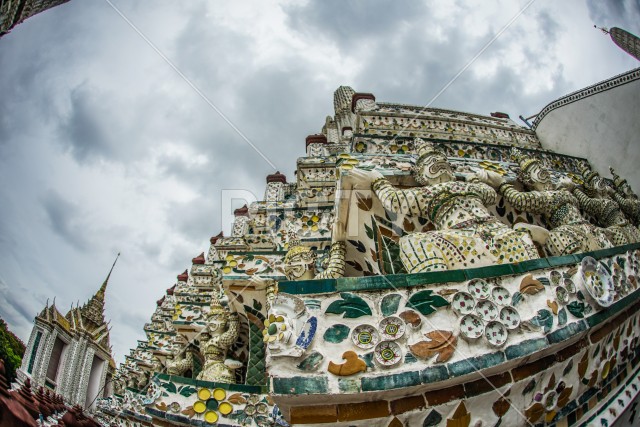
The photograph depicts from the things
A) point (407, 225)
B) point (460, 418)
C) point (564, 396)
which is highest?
point (407, 225)

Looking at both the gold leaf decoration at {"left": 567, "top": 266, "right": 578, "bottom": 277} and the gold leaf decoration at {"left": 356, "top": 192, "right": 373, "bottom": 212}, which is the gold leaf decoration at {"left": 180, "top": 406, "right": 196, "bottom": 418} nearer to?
the gold leaf decoration at {"left": 356, "top": 192, "right": 373, "bottom": 212}

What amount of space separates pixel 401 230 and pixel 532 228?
131 centimetres

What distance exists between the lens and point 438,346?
2.09m

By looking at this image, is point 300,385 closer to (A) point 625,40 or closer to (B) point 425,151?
(B) point 425,151

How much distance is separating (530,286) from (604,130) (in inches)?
314

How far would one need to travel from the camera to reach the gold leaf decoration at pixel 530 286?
2.40m

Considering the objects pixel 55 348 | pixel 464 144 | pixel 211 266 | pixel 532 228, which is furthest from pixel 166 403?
pixel 55 348

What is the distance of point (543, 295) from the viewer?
241 cm

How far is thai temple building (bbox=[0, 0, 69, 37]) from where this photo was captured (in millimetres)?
5770

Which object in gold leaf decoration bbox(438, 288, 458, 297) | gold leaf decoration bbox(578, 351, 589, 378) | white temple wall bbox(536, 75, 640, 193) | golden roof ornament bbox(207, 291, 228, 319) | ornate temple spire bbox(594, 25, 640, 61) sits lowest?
gold leaf decoration bbox(578, 351, 589, 378)

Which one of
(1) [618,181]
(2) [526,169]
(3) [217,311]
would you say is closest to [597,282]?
(2) [526,169]

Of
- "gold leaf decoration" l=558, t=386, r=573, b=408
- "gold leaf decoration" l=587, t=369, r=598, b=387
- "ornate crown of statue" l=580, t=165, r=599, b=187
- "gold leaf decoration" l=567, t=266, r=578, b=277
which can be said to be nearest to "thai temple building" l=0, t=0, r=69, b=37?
"gold leaf decoration" l=567, t=266, r=578, b=277

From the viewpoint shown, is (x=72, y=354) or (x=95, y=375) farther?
(x=95, y=375)

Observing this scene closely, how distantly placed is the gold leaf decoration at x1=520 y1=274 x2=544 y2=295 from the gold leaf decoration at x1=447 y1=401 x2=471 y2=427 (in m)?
0.79
